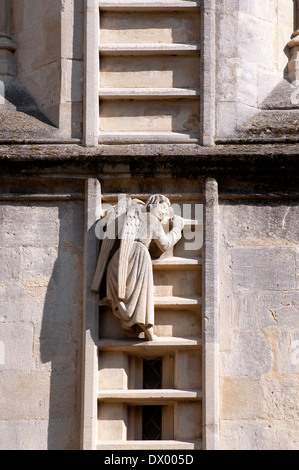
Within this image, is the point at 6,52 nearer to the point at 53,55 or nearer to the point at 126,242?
the point at 53,55

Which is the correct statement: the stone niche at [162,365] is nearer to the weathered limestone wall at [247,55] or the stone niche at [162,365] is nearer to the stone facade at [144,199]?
the stone facade at [144,199]

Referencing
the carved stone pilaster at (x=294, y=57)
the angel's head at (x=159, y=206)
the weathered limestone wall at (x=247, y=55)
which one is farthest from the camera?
the carved stone pilaster at (x=294, y=57)

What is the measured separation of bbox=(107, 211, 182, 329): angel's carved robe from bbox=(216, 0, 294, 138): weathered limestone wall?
3.62ft

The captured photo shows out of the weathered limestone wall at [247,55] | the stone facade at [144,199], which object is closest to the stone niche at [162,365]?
the stone facade at [144,199]

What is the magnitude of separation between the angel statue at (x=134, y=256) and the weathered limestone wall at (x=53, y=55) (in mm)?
918

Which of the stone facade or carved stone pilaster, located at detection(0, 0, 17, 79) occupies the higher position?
carved stone pilaster, located at detection(0, 0, 17, 79)

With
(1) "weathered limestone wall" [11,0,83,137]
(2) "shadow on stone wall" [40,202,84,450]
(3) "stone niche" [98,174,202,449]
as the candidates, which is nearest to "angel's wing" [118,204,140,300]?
(3) "stone niche" [98,174,202,449]

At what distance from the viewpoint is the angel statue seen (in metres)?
12.8

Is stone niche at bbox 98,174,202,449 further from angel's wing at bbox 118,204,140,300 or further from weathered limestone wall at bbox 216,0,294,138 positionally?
weathered limestone wall at bbox 216,0,294,138

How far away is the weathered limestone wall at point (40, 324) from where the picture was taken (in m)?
12.8

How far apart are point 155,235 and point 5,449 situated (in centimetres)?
199

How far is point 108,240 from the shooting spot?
512 inches

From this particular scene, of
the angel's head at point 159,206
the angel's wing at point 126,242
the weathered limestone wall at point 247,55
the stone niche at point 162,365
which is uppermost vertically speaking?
the weathered limestone wall at point 247,55
